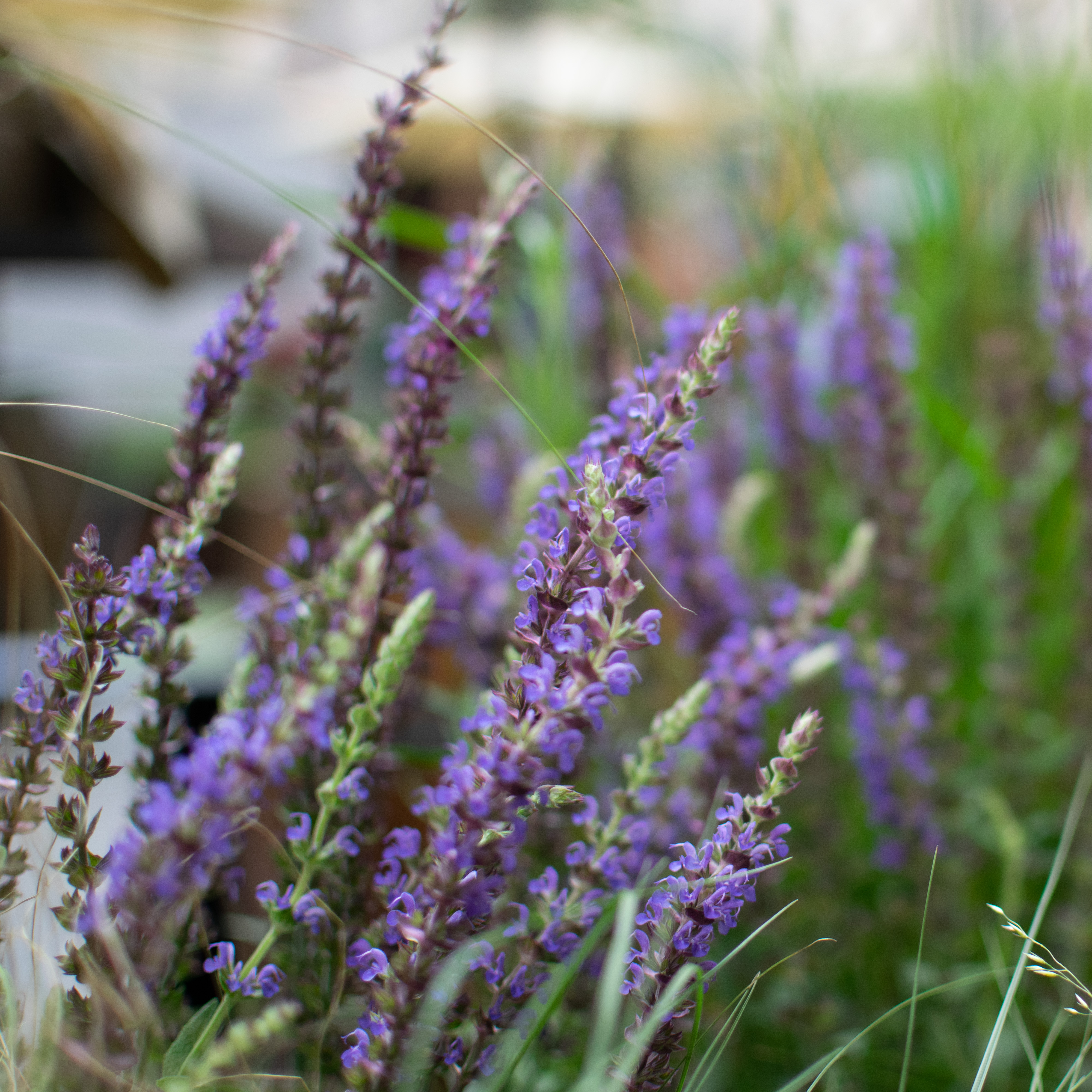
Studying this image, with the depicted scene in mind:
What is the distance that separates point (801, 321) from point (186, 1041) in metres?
0.93

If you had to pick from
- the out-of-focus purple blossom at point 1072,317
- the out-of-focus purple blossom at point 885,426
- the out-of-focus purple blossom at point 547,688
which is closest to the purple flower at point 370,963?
the out-of-focus purple blossom at point 547,688

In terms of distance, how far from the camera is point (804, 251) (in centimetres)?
100

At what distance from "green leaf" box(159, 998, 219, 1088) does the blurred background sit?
0.69ft

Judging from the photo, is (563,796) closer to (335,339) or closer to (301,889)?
(301,889)

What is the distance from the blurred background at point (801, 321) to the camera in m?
0.76

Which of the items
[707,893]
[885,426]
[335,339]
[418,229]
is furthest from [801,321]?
[707,893]

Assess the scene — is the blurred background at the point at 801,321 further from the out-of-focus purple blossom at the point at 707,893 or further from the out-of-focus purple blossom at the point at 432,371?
the out-of-focus purple blossom at the point at 707,893

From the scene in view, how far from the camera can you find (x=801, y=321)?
1.05m

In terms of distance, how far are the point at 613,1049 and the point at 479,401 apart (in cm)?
69

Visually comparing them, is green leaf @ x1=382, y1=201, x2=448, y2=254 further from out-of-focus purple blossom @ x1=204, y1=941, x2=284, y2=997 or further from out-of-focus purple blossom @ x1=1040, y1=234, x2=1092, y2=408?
out-of-focus purple blossom @ x1=204, y1=941, x2=284, y2=997

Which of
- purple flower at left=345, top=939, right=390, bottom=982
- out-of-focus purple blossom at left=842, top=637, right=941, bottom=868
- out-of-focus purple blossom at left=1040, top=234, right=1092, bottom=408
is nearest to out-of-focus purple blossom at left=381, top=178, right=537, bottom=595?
purple flower at left=345, top=939, right=390, bottom=982

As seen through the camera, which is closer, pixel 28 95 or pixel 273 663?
pixel 273 663

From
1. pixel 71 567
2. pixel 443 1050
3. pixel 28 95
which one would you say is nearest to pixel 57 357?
pixel 28 95

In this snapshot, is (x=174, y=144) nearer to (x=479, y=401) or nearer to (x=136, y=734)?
(x=479, y=401)
